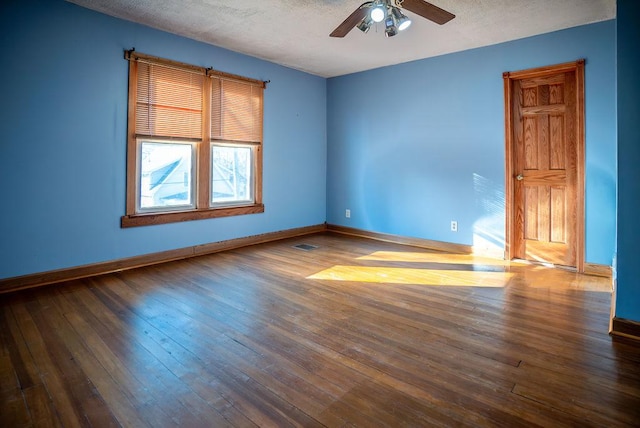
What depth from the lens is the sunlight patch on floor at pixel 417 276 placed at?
136 inches

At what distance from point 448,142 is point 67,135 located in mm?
4393

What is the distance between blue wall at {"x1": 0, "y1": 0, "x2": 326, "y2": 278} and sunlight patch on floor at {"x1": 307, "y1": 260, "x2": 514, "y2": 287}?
197 cm

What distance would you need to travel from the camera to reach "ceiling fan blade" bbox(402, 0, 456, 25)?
104 inches

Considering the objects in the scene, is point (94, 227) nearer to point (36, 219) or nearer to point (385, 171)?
point (36, 219)

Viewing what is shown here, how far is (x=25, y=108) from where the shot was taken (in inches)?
125

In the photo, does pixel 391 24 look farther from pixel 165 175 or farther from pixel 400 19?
pixel 165 175

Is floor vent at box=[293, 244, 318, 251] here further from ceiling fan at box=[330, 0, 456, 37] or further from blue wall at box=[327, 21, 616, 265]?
ceiling fan at box=[330, 0, 456, 37]

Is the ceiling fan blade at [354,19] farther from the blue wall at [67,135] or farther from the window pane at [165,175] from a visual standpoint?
the window pane at [165,175]

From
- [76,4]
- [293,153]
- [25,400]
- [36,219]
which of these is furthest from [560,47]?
[36,219]

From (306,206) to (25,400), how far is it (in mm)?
4580

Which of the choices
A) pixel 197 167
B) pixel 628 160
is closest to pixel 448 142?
pixel 628 160

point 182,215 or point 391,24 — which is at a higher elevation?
point 391,24

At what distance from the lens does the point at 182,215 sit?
432 centimetres

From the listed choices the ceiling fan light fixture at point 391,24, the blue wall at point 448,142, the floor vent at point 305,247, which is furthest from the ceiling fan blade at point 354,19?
the floor vent at point 305,247
